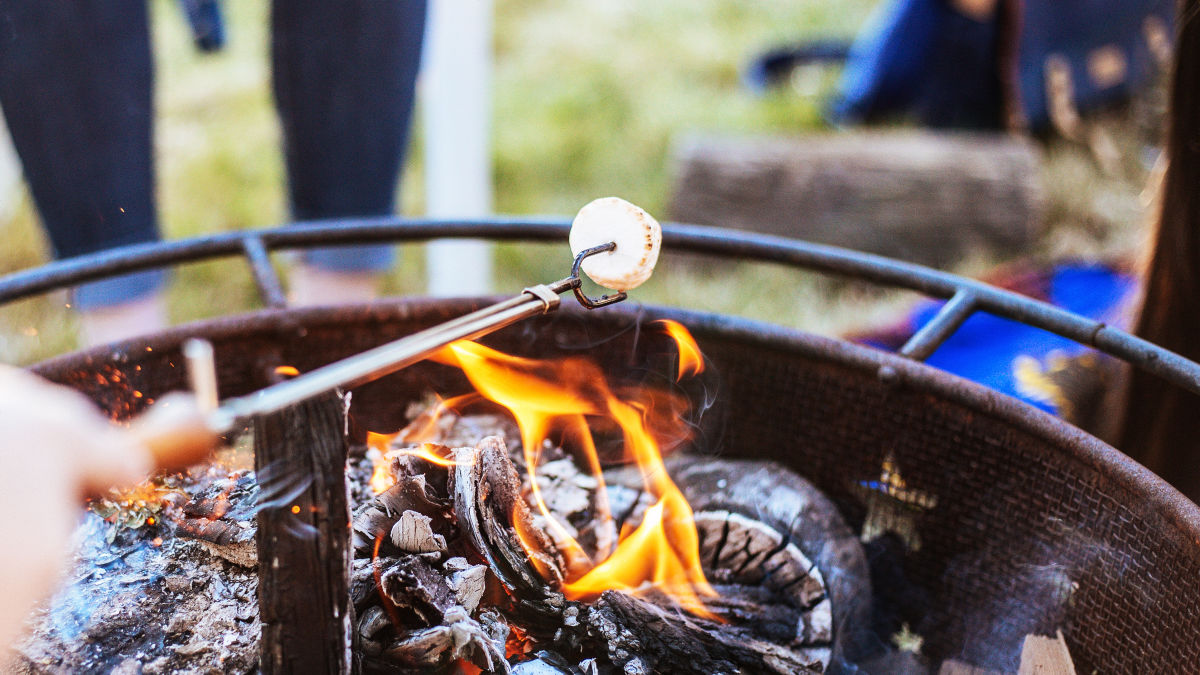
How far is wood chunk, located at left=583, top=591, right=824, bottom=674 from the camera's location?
30.5 inches

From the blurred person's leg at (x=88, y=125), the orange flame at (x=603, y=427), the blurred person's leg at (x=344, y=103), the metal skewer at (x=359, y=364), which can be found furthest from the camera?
the blurred person's leg at (x=344, y=103)

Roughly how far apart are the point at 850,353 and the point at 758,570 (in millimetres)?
242

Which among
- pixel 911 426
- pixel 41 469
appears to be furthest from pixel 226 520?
pixel 911 426

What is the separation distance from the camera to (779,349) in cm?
101

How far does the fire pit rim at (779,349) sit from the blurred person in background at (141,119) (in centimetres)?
52

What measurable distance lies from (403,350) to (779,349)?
588mm

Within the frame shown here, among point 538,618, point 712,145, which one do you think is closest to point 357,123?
point 538,618

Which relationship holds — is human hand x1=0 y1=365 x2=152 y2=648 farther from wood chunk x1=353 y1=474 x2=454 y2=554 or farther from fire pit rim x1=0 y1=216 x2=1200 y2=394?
fire pit rim x1=0 y1=216 x2=1200 y2=394

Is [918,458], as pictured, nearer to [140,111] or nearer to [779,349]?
[779,349]

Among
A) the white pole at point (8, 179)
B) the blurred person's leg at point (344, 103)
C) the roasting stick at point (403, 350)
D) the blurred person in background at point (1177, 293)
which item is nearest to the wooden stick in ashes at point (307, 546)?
the roasting stick at point (403, 350)

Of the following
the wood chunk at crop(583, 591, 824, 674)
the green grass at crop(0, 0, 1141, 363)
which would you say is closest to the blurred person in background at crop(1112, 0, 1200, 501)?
the wood chunk at crop(583, 591, 824, 674)

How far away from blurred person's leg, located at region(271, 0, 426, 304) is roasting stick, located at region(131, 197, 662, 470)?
93 cm

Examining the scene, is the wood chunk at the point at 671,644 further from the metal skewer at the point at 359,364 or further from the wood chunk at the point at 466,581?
the metal skewer at the point at 359,364

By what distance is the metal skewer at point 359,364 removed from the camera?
424 mm
